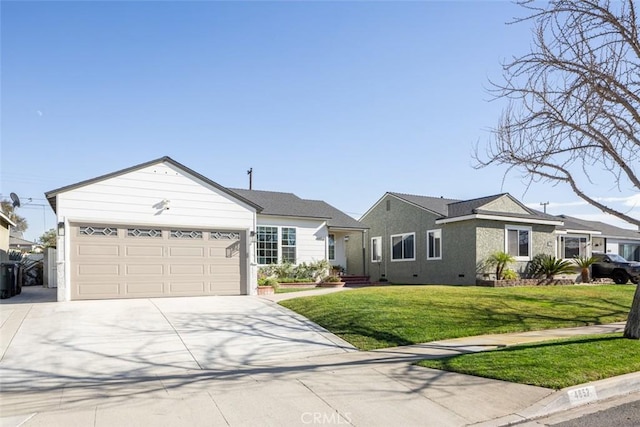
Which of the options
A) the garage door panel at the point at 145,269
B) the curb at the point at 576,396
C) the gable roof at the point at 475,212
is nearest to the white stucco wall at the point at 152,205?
the garage door panel at the point at 145,269

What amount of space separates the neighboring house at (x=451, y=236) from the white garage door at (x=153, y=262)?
Answer: 1020 cm

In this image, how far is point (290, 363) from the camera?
25.1 ft

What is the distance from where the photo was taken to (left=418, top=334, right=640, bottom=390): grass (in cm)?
632

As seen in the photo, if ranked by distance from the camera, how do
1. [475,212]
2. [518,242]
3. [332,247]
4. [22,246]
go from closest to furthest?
[475,212] < [518,242] < [332,247] < [22,246]

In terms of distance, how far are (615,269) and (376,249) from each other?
1277cm

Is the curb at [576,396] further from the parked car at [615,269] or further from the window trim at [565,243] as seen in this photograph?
the window trim at [565,243]

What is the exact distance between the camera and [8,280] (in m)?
15.7

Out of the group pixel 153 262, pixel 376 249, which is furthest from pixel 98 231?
pixel 376 249

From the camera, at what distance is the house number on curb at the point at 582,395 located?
568 centimetres

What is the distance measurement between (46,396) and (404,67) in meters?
10.6

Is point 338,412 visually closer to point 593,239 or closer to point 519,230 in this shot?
point 519,230

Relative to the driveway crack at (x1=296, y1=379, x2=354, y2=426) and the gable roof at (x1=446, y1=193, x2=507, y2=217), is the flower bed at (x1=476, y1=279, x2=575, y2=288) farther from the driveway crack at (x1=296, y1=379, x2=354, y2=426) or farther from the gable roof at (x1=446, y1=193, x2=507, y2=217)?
the driveway crack at (x1=296, y1=379, x2=354, y2=426)

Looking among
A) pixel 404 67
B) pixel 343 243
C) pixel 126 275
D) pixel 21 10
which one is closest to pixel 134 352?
pixel 126 275

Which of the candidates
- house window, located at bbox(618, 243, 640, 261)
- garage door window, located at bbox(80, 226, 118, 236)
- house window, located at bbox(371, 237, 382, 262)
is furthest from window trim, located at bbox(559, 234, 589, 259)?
garage door window, located at bbox(80, 226, 118, 236)
